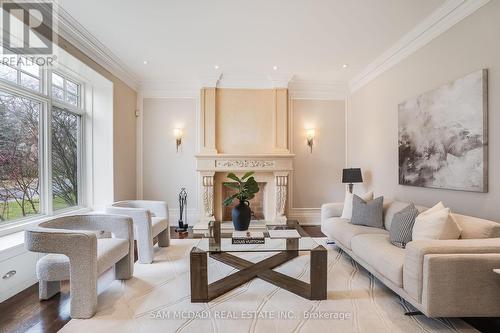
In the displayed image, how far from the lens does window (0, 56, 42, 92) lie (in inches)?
111

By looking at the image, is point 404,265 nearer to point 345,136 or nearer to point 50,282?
point 50,282

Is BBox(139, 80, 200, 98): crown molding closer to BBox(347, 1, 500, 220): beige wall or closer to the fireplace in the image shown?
the fireplace

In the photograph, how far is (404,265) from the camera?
203 centimetres

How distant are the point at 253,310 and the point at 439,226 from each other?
179cm

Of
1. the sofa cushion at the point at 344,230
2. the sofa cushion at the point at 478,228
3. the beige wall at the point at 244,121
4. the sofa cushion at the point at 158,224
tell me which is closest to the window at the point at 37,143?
the sofa cushion at the point at 158,224

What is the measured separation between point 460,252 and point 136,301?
270cm

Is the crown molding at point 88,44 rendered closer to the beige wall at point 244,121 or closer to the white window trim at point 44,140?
the white window trim at point 44,140

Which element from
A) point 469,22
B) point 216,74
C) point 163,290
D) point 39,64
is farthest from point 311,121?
point 39,64

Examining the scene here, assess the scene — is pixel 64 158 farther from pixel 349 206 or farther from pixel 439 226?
pixel 439 226

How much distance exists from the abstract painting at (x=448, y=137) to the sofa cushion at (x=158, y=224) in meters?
3.48

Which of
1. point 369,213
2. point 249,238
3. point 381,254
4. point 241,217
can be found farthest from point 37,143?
point 369,213

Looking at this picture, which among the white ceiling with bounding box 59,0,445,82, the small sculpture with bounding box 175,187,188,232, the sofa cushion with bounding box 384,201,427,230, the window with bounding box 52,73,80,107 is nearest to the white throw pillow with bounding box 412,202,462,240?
the sofa cushion with bounding box 384,201,427,230

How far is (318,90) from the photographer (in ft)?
17.2

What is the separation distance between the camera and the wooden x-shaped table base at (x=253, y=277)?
2303 mm
